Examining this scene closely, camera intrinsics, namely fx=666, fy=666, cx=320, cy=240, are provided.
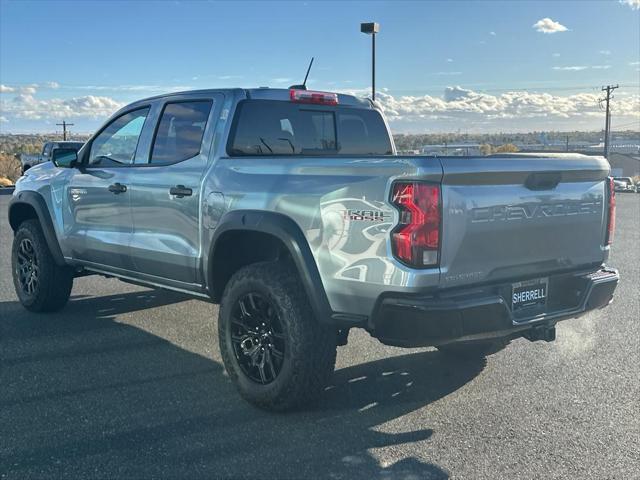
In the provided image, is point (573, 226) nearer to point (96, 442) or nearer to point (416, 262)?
point (416, 262)

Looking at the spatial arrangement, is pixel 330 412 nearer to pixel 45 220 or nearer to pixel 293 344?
pixel 293 344

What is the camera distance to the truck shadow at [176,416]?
3.40 meters

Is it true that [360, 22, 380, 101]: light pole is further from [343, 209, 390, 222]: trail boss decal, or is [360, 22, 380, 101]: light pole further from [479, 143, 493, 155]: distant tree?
[343, 209, 390, 222]: trail boss decal

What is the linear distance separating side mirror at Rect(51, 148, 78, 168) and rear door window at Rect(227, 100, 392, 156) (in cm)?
200

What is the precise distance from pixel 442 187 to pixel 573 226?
115cm

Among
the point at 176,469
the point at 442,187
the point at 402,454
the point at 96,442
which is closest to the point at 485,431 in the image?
the point at 402,454

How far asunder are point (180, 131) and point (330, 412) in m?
2.36

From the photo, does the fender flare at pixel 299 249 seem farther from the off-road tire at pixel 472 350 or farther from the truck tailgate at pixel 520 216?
the off-road tire at pixel 472 350

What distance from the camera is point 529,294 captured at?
12.5ft

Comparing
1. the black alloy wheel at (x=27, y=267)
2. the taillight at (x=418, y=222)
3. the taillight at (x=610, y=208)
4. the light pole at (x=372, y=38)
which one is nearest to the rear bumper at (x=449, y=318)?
the taillight at (x=418, y=222)

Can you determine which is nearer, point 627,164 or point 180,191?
point 180,191

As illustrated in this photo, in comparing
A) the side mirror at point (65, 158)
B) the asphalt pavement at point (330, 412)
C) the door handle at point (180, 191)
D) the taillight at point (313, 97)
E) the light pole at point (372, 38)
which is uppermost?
the light pole at point (372, 38)

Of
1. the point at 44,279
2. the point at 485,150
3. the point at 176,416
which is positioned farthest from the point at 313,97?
the point at 485,150

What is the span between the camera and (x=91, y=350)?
212 inches
